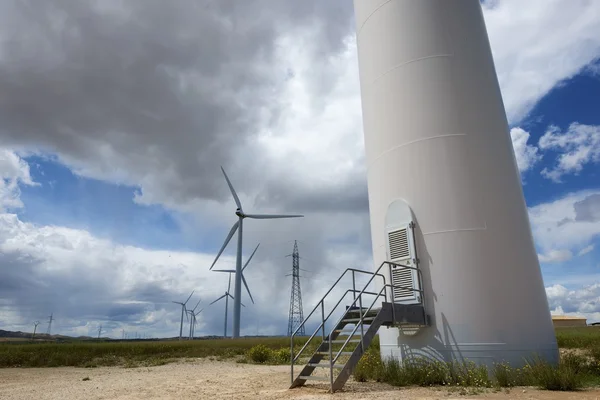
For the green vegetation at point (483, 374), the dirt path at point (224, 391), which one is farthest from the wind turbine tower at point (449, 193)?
the dirt path at point (224, 391)

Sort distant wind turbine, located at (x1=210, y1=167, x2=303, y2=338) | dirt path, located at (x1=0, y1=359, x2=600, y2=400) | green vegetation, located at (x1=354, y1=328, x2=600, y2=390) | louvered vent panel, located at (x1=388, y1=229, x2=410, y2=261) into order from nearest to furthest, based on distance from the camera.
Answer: dirt path, located at (x1=0, y1=359, x2=600, y2=400), green vegetation, located at (x1=354, y1=328, x2=600, y2=390), louvered vent panel, located at (x1=388, y1=229, x2=410, y2=261), distant wind turbine, located at (x1=210, y1=167, x2=303, y2=338)

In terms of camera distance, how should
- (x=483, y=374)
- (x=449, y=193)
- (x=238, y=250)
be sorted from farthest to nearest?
(x=238, y=250) < (x=449, y=193) < (x=483, y=374)

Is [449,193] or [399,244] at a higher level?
[449,193]

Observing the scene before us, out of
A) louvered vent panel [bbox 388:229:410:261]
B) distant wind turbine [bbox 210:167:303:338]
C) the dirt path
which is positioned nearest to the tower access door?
louvered vent panel [bbox 388:229:410:261]

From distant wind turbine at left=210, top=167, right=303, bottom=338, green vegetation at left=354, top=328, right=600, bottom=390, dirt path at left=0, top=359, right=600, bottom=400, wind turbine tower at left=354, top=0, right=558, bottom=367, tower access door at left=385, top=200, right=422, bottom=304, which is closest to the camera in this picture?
dirt path at left=0, top=359, right=600, bottom=400

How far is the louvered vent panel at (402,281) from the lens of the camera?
12.0 metres

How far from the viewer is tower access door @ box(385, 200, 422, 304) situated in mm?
12003

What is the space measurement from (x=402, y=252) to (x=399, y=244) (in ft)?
0.85

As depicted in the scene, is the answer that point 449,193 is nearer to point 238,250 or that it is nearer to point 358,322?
point 358,322

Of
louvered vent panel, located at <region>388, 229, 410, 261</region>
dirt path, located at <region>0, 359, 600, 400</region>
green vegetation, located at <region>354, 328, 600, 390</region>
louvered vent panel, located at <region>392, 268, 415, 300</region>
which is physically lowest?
dirt path, located at <region>0, 359, 600, 400</region>

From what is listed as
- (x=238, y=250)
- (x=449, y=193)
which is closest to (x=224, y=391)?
(x=449, y=193)

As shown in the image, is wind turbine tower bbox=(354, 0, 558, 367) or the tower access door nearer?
wind turbine tower bbox=(354, 0, 558, 367)

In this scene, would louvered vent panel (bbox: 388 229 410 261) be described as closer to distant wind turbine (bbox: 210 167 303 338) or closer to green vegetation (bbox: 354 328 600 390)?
green vegetation (bbox: 354 328 600 390)

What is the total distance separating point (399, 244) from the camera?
12656mm
